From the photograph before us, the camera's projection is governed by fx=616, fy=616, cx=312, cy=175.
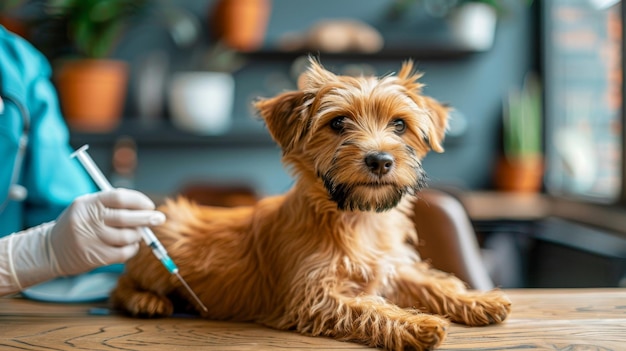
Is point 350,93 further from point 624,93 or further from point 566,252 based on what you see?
point 566,252

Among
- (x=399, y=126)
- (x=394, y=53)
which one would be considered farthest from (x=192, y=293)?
(x=394, y=53)

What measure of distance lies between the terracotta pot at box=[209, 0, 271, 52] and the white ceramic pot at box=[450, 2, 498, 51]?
1.25m

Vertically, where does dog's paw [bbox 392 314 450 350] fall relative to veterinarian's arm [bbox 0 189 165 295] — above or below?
below

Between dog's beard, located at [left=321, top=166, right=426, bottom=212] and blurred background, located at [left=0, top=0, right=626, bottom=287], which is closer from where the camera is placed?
dog's beard, located at [left=321, top=166, right=426, bottom=212]

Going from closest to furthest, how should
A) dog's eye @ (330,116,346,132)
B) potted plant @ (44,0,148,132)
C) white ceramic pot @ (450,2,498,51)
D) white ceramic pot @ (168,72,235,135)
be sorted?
dog's eye @ (330,116,346,132) → potted plant @ (44,0,148,132) → white ceramic pot @ (168,72,235,135) → white ceramic pot @ (450,2,498,51)

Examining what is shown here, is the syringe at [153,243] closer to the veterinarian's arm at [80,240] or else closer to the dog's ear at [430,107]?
the veterinarian's arm at [80,240]

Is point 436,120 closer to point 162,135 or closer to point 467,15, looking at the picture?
point 162,135

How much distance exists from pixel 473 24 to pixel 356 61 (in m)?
0.79

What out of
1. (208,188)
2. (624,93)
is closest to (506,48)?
(624,93)

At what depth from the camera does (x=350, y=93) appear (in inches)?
35.6

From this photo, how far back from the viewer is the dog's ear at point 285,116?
96 centimetres

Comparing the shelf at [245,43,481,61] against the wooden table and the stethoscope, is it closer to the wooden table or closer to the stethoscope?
the stethoscope

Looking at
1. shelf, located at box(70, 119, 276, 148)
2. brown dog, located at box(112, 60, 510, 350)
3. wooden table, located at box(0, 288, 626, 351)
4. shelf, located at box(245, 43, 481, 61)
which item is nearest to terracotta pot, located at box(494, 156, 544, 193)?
shelf, located at box(245, 43, 481, 61)

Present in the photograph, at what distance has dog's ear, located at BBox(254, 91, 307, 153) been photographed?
3.13 ft
